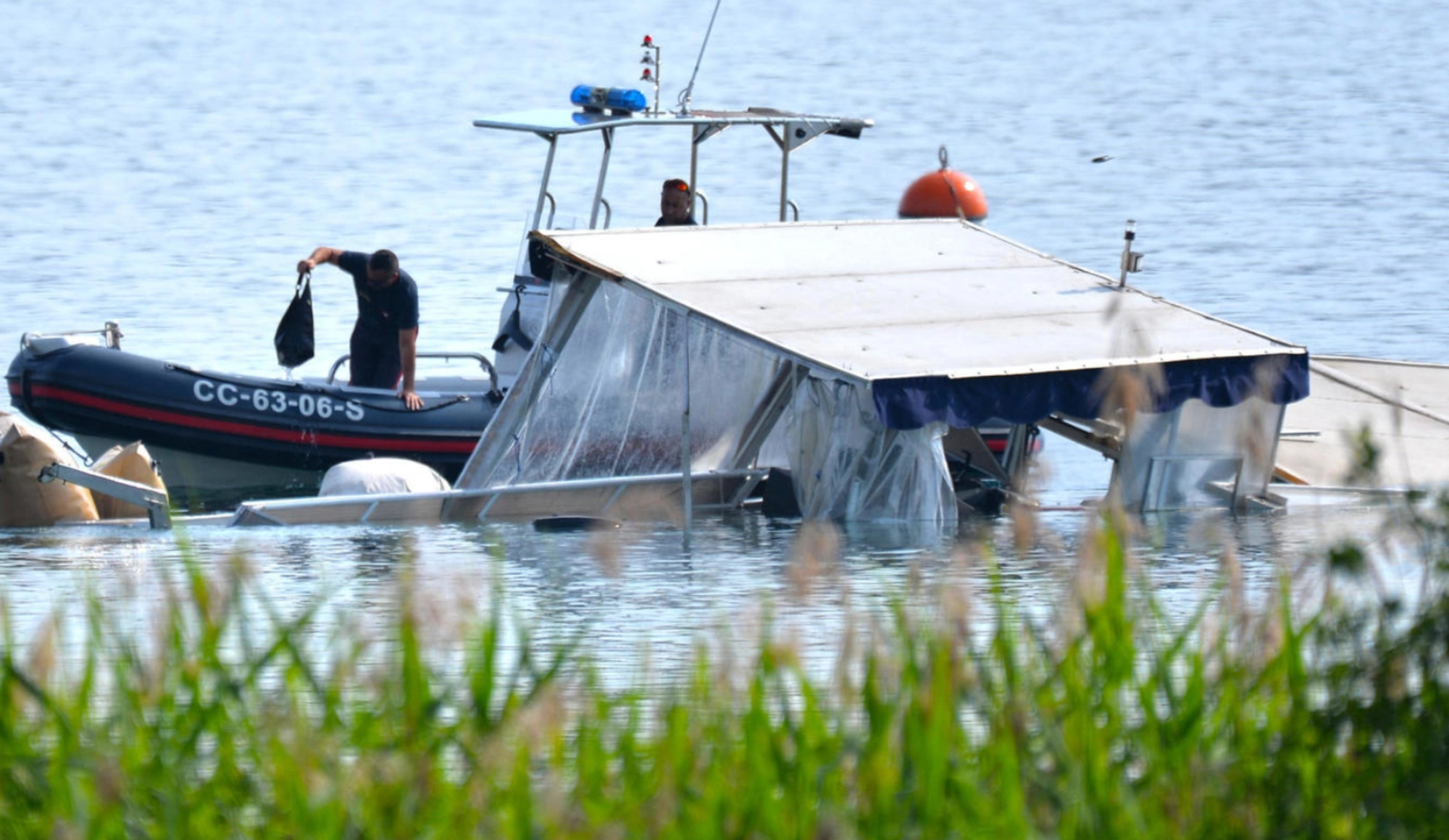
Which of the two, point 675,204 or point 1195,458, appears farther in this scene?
point 675,204

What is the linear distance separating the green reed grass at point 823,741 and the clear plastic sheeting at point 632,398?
795cm

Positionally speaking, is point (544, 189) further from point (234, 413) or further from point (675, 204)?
point (234, 413)

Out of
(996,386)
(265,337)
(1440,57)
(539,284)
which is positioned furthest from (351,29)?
(996,386)

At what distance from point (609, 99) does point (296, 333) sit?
252 centimetres

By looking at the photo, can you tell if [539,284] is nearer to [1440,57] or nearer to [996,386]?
[996,386]

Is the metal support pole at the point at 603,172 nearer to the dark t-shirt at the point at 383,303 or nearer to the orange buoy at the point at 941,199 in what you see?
the dark t-shirt at the point at 383,303

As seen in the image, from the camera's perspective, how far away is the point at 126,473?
13445 millimetres

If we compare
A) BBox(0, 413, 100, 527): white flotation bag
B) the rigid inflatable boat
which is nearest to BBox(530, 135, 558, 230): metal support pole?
the rigid inflatable boat

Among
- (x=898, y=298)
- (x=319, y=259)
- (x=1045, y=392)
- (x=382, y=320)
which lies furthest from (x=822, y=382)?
(x=319, y=259)

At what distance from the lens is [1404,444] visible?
1502cm

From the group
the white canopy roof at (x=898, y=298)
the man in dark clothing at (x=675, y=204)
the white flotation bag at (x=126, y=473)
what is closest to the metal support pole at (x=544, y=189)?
the man in dark clothing at (x=675, y=204)

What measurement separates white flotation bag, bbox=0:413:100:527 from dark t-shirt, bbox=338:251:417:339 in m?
2.48

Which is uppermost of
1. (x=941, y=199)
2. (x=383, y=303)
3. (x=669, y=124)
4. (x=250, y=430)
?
(x=669, y=124)

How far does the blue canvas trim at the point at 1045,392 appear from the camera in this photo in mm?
11969
